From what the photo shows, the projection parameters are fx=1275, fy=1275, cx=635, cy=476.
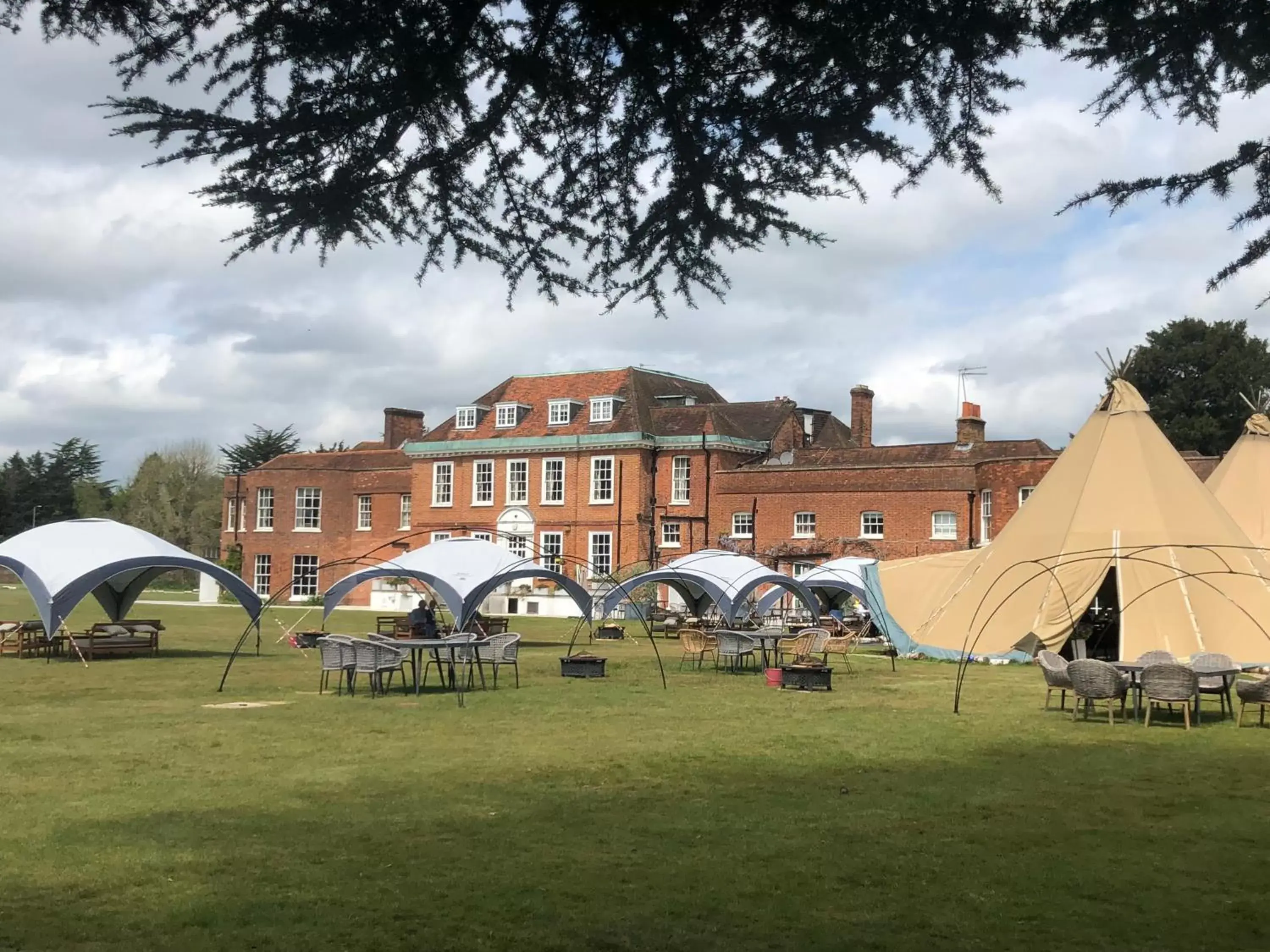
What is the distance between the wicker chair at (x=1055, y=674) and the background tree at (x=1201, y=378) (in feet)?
119

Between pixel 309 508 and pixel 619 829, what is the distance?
47414mm

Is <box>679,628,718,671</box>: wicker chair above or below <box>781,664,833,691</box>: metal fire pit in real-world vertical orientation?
above

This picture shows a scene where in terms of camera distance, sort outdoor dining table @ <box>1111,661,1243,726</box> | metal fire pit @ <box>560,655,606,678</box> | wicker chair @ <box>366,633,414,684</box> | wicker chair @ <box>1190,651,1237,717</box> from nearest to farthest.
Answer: outdoor dining table @ <box>1111,661,1243,726</box>, wicker chair @ <box>1190,651,1237,717</box>, wicker chair @ <box>366,633,414,684</box>, metal fire pit @ <box>560,655,606,678</box>

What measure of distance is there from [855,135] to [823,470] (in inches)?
1464

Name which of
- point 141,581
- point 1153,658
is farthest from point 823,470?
point 1153,658

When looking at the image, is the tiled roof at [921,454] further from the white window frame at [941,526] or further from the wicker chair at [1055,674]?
the wicker chair at [1055,674]

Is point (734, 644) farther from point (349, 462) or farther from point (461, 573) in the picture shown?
point (349, 462)

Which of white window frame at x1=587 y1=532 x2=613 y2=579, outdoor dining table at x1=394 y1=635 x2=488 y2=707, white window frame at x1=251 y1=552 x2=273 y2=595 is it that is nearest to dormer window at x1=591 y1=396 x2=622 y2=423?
white window frame at x1=587 y1=532 x2=613 y2=579

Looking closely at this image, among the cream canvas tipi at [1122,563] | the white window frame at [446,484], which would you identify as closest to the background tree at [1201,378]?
the white window frame at [446,484]

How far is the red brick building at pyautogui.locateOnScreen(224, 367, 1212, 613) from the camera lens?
4041cm

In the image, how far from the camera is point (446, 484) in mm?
50406

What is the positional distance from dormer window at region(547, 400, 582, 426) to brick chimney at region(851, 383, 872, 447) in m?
Result: 10.3

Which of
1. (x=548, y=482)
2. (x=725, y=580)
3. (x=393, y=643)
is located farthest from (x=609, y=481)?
(x=393, y=643)

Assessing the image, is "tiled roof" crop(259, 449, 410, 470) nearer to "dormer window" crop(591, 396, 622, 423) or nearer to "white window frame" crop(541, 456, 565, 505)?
"white window frame" crop(541, 456, 565, 505)
